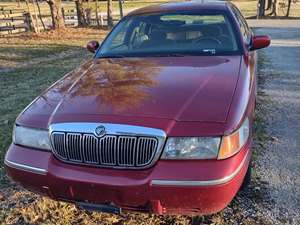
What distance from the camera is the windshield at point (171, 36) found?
4281mm

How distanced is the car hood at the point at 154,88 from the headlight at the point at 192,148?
0.52ft

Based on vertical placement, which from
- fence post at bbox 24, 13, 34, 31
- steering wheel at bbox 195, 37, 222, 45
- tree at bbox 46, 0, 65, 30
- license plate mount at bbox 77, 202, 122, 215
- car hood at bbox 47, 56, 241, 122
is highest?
steering wheel at bbox 195, 37, 222, 45

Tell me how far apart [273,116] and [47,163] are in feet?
12.2

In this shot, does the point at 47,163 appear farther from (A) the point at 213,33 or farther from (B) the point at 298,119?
(B) the point at 298,119

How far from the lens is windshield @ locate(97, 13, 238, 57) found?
428cm

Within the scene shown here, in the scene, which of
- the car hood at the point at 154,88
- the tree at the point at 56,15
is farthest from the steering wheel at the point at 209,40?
the tree at the point at 56,15

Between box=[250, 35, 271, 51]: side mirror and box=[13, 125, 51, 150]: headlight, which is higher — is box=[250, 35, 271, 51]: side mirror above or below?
above

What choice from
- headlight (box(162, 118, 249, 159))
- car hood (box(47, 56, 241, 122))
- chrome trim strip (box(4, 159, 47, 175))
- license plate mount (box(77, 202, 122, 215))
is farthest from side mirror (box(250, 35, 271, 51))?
chrome trim strip (box(4, 159, 47, 175))

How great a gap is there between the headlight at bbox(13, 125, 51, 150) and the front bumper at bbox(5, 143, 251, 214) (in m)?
0.08

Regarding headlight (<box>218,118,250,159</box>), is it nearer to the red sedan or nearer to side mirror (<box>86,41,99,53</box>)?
the red sedan

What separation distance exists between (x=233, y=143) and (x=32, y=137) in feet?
4.71

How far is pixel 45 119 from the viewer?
299 cm

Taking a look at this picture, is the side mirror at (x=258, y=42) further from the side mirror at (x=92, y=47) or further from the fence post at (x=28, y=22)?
the fence post at (x=28, y=22)

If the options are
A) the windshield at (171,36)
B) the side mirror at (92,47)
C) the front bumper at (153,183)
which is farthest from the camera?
the side mirror at (92,47)
